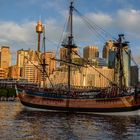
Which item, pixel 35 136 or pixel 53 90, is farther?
pixel 53 90

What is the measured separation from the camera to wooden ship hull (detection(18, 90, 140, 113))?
294 ft

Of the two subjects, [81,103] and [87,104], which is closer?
[87,104]

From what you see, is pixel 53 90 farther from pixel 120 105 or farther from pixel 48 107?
pixel 120 105

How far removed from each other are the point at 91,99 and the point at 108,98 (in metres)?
4.20

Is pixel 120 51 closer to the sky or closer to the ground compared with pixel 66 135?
closer to the sky

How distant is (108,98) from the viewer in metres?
91.1

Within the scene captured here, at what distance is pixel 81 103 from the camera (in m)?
95.2

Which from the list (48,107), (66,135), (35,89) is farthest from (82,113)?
(66,135)

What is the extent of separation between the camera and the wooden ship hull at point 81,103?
89500 millimetres

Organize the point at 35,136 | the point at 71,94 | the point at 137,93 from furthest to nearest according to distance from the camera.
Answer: the point at 71,94 < the point at 137,93 < the point at 35,136

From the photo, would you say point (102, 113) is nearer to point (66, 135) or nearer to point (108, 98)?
point (108, 98)

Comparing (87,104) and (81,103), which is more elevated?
(81,103)

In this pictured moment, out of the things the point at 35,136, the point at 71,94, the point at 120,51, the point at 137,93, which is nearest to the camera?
the point at 35,136

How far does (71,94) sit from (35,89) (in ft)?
41.6
